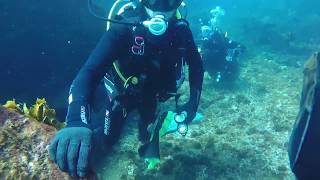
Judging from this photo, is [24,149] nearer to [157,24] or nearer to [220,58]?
[157,24]

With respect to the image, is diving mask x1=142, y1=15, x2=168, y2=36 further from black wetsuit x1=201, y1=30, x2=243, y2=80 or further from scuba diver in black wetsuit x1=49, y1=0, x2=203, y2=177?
black wetsuit x1=201, y1=30, x2=243, y2=80

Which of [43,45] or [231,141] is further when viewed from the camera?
[43,45]

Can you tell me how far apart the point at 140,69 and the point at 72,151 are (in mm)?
2471

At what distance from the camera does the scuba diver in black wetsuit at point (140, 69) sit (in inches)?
143

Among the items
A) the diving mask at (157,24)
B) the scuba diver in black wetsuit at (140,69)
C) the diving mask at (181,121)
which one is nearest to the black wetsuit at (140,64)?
the scuba diver in black wetsuit at (140,69)

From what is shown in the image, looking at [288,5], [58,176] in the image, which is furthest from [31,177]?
[288,5]

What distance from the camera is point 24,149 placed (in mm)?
2654

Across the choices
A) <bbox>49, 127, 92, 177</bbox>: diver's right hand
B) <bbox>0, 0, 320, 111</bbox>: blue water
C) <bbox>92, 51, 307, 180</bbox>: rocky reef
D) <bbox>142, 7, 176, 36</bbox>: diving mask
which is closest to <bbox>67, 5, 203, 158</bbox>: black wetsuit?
<bbox>142, 7, 176, 36</bbox>: diving mask

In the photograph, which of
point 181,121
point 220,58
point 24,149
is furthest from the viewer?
point 220,58

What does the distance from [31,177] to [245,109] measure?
23.1ft

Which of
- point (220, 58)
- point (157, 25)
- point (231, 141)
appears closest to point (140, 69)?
point (157, 25)

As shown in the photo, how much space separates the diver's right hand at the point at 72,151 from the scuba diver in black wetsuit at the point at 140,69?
0.34 m

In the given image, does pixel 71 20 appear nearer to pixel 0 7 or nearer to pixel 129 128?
pixel 0 7

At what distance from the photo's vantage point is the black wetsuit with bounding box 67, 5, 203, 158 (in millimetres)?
4010
